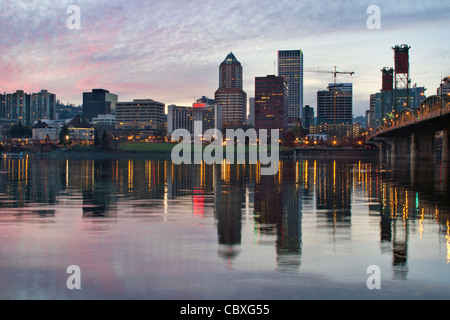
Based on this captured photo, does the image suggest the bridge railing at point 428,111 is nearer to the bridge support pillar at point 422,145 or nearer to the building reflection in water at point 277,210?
the bridge support pillar at point 422,145

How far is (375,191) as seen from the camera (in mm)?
40469

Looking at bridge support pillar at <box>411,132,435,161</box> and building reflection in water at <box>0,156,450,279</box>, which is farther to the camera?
bridge support pillar at <box>411,132,435,161</box>

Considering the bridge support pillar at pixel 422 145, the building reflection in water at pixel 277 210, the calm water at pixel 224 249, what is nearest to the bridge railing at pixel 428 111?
the bridge support pillar at pixel 422 145

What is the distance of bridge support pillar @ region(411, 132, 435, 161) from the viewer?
5305 inches

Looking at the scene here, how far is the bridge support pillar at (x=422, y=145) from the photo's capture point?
135m

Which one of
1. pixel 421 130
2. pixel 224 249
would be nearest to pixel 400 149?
pixel 421 130

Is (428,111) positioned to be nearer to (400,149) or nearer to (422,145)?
(422,145)

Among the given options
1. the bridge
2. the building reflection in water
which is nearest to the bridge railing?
the bridge

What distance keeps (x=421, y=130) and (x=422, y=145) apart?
31.4 feet

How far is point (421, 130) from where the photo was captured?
129 meters

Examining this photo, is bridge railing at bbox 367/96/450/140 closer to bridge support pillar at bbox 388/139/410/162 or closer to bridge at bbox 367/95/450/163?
bridge at bbox 367/95/450/163
